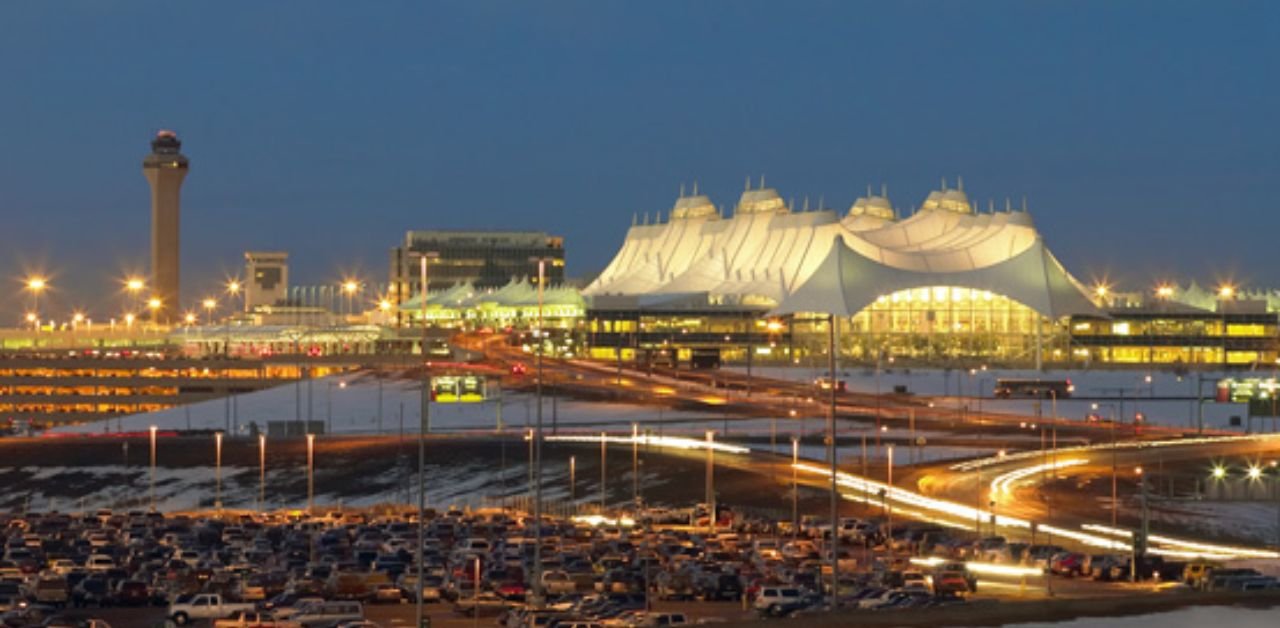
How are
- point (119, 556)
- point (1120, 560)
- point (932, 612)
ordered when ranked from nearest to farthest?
point (932, 612), point (1120, 560), point (119, 556)

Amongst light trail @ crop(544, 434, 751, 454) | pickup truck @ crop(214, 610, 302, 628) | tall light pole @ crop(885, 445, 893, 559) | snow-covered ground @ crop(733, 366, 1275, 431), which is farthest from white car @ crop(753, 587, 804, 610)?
snow-covered ground @ crop(733, 366, 1275, 431)

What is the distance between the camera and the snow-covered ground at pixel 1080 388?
13800 centimetres

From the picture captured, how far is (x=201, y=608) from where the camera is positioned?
51906 millimetres

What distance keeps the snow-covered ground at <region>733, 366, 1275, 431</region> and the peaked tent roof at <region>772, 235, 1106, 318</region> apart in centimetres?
953

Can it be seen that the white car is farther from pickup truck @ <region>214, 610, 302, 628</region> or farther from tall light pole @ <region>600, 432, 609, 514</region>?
tall light pole @ <region>600, 432, 609, 514</region>

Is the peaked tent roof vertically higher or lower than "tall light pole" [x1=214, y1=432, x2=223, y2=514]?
higher

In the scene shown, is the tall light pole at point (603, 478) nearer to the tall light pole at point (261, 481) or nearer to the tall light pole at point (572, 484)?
the tall light pole at point (572, 484)

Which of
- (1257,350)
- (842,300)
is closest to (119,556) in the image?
(842,300)

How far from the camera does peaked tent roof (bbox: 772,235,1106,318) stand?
194 meters

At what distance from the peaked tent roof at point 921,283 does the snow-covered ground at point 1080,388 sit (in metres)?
9.53

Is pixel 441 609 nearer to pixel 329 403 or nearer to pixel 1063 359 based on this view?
pixel 329 403

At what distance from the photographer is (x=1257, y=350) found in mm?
197250

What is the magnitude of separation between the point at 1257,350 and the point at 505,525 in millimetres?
133135

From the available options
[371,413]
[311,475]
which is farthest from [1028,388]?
[311,475]
